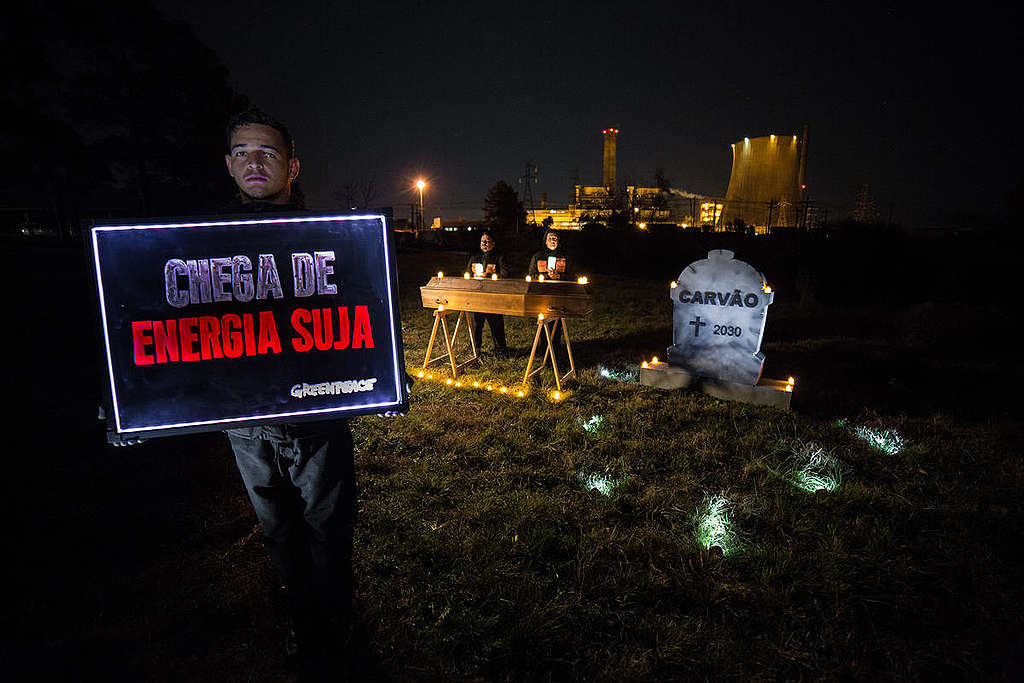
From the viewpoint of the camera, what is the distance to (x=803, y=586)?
298 centimetres

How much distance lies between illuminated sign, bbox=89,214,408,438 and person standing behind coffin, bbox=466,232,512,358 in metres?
5.46

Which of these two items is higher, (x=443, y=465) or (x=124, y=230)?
(x=124, y=230)

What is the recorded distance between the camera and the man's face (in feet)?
7.18

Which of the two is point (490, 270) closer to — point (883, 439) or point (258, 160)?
point (883, 439)

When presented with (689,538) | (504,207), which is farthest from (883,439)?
(504,207)

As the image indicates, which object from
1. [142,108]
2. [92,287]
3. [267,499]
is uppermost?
[142,108]

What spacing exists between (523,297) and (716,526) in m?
3.25

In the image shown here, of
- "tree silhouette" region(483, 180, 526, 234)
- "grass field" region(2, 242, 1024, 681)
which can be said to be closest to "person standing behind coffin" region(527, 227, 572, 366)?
"grass field" region(2, 242, 1024, 681)

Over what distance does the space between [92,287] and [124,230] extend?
252 mm

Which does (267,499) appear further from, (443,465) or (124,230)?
(443,465)

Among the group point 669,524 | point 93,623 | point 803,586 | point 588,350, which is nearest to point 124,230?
point 93,623

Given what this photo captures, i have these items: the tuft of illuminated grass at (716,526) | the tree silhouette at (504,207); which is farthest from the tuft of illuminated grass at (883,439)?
the tree silhouette at (504,207)

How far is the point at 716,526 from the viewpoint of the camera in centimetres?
353

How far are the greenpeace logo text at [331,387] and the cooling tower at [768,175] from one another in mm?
54961
